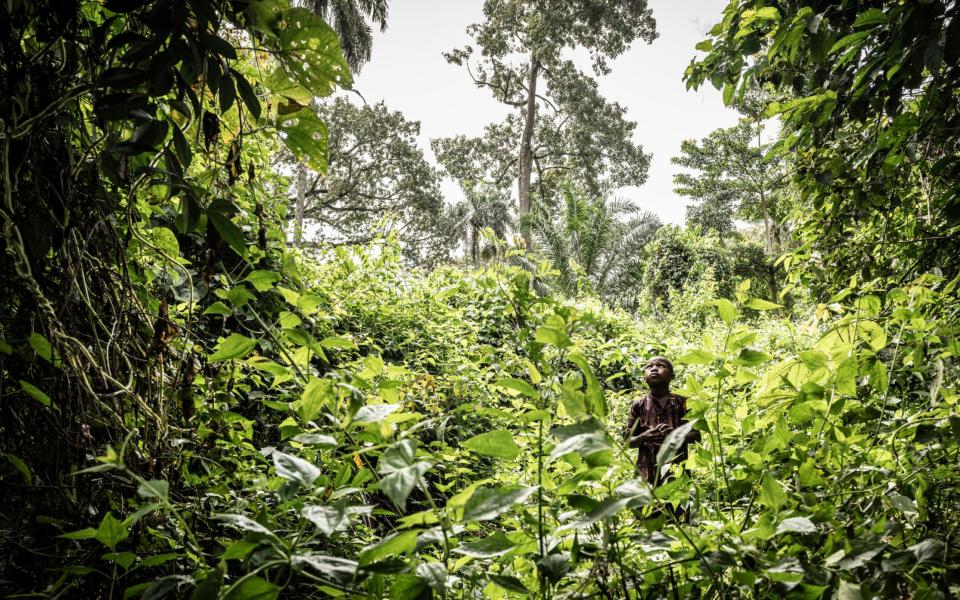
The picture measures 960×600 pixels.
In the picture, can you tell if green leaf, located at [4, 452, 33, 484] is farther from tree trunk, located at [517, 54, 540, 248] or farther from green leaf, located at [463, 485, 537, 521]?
tree trunk, located at [517, 54, 540, 248]

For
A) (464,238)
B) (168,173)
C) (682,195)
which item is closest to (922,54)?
(168,173)

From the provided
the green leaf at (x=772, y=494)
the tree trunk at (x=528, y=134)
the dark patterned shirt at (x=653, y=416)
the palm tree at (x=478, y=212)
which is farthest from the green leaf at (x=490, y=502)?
the palm tree at (x=478, y=212)

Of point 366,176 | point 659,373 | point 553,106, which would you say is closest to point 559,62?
point 553,106

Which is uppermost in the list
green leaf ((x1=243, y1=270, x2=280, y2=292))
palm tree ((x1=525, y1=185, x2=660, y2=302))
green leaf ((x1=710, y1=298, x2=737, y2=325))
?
palm tree ((x1=525, y1=185, x2=660, y2=302))

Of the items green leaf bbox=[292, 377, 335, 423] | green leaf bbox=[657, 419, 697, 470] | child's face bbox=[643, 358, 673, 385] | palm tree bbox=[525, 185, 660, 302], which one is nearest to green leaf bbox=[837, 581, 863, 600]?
green leaf bbox=[657, 419, 697, 470]

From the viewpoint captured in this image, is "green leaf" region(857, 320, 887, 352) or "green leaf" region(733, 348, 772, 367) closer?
"green leaf" region(733, 348, 772, 367)

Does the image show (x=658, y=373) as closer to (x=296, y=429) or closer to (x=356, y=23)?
(x=296, y=429)

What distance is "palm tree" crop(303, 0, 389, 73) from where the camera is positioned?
17.4m

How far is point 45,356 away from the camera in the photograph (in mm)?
939

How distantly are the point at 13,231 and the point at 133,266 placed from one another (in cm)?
46

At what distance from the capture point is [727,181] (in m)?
27.6

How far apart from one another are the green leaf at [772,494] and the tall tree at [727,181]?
28.1m

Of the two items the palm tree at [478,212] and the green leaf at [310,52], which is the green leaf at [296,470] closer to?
the green leaf at [310,52]

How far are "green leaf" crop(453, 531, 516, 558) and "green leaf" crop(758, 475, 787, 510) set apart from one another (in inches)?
14.4
